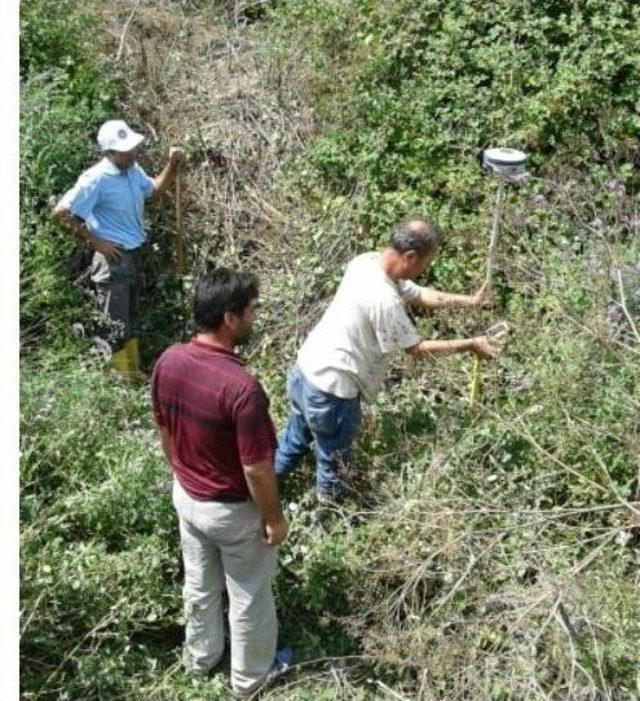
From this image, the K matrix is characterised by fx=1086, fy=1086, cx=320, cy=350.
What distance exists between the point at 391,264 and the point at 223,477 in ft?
4.23

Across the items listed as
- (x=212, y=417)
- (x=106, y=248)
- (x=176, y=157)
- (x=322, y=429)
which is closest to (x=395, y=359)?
(x=322, y=429)

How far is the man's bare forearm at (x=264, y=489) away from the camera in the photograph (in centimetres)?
410

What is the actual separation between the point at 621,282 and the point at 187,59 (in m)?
4.24

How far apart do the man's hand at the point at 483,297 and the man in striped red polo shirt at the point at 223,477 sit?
1.48 m

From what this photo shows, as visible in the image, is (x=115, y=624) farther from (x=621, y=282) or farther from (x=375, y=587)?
(x=621, y=282)

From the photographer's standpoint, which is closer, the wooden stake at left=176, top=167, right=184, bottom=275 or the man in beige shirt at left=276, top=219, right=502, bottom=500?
the man in beige shirt at left=276, top=219, right=502, bottom=500

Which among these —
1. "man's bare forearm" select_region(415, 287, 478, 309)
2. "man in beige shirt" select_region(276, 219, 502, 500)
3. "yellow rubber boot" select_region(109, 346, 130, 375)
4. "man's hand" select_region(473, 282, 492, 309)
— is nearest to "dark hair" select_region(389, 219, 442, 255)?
"man in beige shirt" select_region(276, 219, 502, 500)

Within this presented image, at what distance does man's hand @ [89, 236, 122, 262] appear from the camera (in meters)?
6.27

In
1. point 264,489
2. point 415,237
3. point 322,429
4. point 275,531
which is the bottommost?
point 275,531

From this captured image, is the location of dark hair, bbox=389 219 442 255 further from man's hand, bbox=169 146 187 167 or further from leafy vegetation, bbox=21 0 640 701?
man's hand, bbox=169 146 187 167

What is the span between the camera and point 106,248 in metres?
6.29

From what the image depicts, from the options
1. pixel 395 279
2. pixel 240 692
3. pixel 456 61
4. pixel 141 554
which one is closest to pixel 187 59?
pixel 456 61

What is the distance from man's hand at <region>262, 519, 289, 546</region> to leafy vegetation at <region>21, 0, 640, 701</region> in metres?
0.62

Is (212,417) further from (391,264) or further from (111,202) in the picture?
(111,202)
